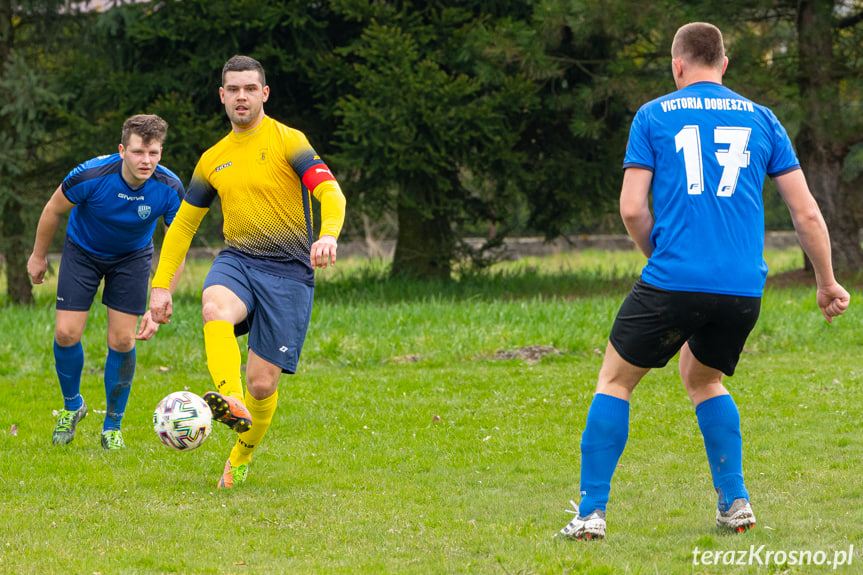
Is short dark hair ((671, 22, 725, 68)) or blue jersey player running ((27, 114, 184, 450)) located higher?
short dark hair ((671, 22, 725, 68))

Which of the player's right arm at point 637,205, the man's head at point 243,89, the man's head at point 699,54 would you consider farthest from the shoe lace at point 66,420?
the man's head at point 699,54

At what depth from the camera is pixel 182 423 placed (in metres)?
5.02

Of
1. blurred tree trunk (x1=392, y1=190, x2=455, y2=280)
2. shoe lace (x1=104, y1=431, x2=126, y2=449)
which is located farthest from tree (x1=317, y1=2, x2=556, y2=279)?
shoe lace (x1=104, y1=431, x2=126, y2=449)

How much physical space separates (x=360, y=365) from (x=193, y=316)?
3414 millimetres

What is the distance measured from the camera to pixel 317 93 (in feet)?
59.2

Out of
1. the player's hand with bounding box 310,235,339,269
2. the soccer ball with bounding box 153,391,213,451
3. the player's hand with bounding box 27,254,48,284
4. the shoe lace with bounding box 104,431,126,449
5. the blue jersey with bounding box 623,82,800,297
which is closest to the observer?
the blue jersey with bounding box 623,82,800,297

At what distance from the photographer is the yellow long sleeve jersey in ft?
18.3

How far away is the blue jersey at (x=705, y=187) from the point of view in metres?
4.24

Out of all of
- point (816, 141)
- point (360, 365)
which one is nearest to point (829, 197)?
point (816, 141)

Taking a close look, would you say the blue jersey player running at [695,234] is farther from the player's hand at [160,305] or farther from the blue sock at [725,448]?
the player's hand at [160,305]

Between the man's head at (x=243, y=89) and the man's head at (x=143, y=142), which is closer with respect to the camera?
the man's head at (x=243, y=89)

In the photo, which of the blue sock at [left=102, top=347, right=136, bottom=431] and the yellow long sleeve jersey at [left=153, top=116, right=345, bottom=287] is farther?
the blue sock at [left=102, top=347, right=136, bottom=431]

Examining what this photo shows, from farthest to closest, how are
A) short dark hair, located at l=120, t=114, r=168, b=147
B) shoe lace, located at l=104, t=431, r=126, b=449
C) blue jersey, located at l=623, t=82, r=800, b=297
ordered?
shoe lace, located at l=104, t=431, r=126, b=449, short dark hair, located at l=120, t=114, r=168, b=147, blue jersey, located at l=623, t=82, r=800, b=297

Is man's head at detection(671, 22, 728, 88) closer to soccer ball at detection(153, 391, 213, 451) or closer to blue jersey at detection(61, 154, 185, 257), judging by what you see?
soccer ball at detection(153, 391, 213, 451)
